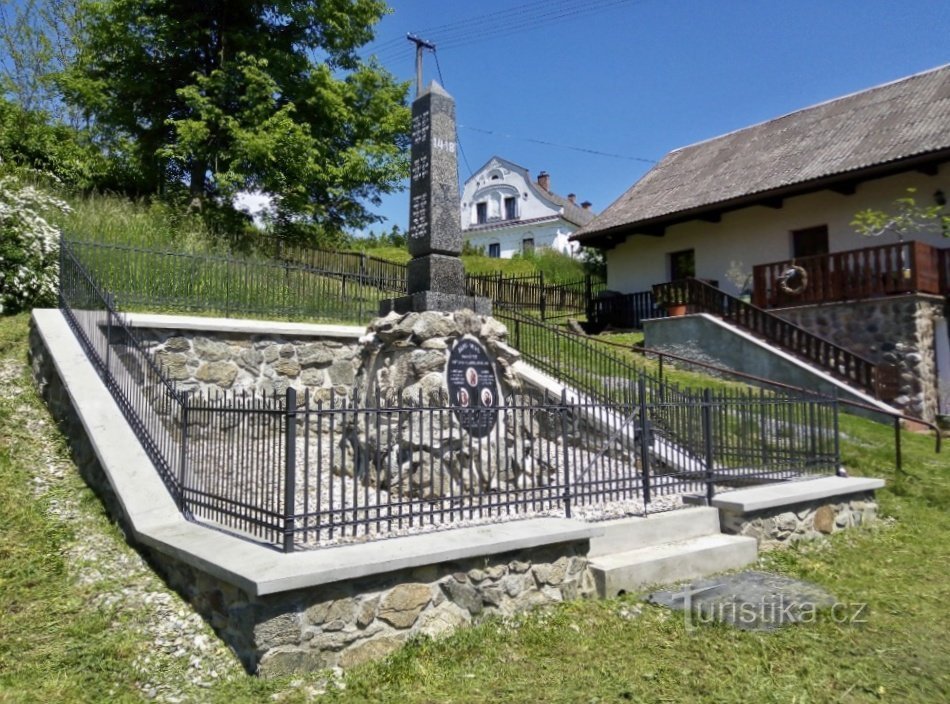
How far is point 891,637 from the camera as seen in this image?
437 cm

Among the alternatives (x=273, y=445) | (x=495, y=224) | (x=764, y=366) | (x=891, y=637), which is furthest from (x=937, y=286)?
(x=495, y=224)

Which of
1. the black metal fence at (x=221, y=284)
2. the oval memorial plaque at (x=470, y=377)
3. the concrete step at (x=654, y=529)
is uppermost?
the black metal fence at (x=221, y=284)

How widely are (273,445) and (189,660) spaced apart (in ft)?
4.56

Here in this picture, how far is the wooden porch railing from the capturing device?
41.3ft

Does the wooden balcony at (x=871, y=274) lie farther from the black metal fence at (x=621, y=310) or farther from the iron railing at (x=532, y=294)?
the iron railing at (x=532, y=294)

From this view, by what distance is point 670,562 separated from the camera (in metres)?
5.44

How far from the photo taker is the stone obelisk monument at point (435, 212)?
7.28 m

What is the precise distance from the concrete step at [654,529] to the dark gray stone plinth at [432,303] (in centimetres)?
282

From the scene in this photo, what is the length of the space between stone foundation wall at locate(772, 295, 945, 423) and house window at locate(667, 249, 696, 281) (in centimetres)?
620

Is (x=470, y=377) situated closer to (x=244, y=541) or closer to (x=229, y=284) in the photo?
(x=244, y=541)

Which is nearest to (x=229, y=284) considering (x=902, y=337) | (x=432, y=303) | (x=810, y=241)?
(x=432, y=303)

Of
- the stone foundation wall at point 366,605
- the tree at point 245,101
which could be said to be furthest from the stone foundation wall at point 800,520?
the tree at point 245,101

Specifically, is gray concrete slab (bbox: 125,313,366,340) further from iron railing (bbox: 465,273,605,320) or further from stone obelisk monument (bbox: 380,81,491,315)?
iron railing (bbox: 465,273,605,320)

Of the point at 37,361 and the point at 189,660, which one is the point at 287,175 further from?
the point at 189,660
